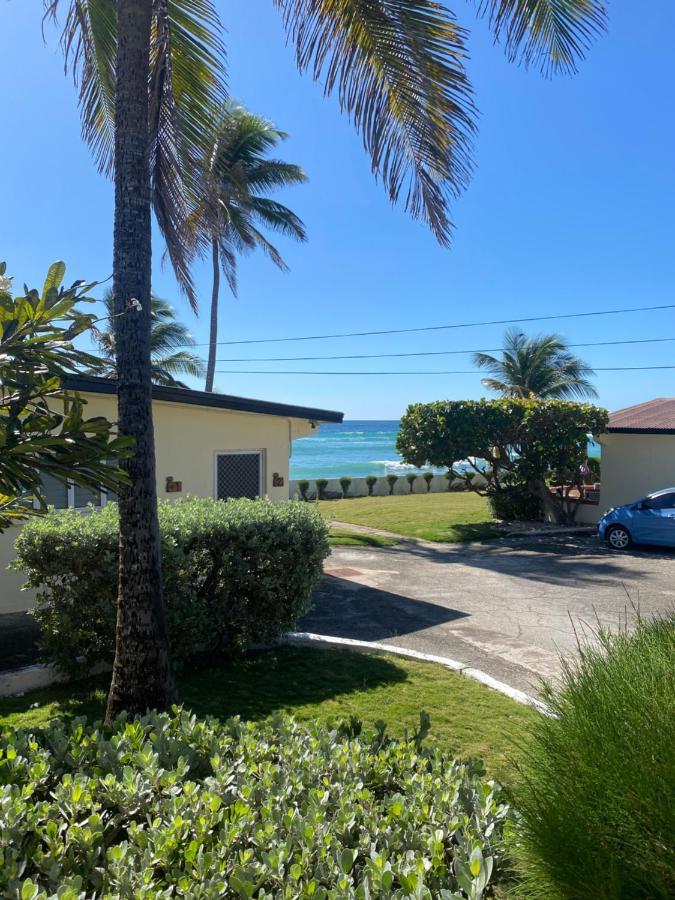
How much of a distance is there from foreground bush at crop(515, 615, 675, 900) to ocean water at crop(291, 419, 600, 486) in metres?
58.3

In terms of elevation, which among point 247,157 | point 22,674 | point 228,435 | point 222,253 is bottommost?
point 22,674

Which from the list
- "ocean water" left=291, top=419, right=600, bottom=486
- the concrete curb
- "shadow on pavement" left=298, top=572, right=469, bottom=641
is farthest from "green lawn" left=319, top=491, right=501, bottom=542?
"ocean water" left=291, top=419, right=600, bottom=486

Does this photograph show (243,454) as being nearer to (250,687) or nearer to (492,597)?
(492,597)

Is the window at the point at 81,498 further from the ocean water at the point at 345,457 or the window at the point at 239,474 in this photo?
the ocean water at the point at 345,457

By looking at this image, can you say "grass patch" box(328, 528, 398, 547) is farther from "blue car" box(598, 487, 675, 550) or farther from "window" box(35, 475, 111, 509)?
"window" box(35, 475, 111, 509)

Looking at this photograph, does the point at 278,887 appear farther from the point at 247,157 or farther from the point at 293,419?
the point at 247,157

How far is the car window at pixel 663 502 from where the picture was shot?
15.9 metres

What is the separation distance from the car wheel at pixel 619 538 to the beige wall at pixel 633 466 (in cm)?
316

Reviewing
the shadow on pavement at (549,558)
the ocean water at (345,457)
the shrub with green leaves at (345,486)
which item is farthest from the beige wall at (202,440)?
the ocean water at (345,457)

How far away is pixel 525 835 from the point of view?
93.6 inches

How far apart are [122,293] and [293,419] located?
24.0ft

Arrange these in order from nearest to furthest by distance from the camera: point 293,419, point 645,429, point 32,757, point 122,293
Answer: point 32,757 → point 122,293 → point 293,419 → point 645,429

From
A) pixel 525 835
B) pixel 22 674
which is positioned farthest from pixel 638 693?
pixel 22 674

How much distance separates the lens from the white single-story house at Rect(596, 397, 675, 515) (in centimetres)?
1881
